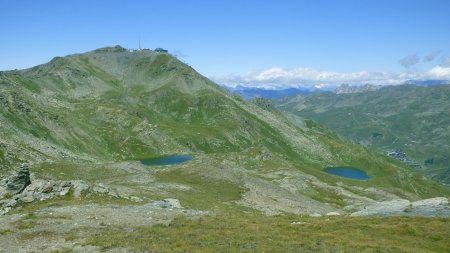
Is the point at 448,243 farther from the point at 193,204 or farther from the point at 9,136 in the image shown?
the point at 9,136

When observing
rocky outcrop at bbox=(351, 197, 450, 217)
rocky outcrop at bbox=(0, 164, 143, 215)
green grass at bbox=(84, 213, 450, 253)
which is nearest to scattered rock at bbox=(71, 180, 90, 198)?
rocky outcrop at bbox=(0, 164, 143, 215)

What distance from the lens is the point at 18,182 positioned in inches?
2544

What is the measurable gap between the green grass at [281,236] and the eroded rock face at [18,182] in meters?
28.2

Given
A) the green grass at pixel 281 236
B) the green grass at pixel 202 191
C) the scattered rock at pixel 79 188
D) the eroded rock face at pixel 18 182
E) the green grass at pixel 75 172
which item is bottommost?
the green grass at pixel 202 191

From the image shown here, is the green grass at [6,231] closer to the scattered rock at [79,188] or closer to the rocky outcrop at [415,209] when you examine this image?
the scattered rock at [79,188]

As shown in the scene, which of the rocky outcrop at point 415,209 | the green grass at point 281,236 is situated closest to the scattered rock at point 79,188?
the green grass at point 281,236

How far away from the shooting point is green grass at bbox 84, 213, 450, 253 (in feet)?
124

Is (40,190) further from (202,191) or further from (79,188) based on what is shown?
(202,191)

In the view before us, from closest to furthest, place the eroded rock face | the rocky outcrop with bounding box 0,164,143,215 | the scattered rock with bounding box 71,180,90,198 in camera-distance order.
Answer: the rocky outcrop with bounding box 0,164,143,215 → the scattered rock with bounding box 71,180,90,198 → the eroded rock face

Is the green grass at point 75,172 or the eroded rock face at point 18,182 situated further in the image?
the green grass at point 75,172

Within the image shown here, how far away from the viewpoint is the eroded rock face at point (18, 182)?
209 feet

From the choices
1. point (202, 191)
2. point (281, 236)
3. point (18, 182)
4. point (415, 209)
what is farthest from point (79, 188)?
point (415, 209)

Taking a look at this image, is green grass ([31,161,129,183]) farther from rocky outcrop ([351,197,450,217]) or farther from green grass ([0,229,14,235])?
rocky outcrop ([351,197,450,217])

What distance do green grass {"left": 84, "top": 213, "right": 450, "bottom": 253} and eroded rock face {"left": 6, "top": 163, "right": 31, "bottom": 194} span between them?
1110 inches
